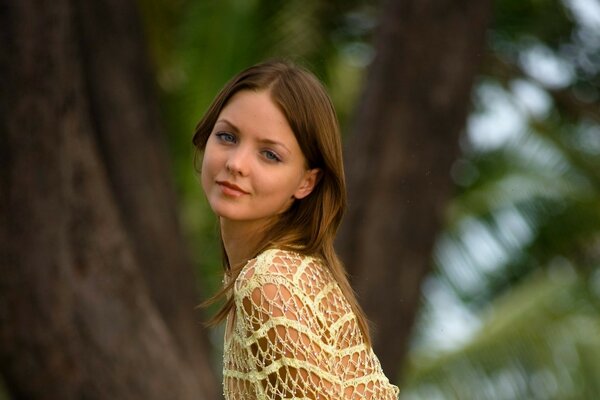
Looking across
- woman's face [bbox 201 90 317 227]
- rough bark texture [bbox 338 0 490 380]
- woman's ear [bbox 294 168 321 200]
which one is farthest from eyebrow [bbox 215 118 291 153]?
rough bark texture [bbox 338 0 490 380]

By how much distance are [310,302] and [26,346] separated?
2851 millimetres

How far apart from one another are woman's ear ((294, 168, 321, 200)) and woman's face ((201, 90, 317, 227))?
0.06 m

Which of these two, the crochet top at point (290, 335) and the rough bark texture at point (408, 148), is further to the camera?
the rough bark texture at point (408, 148)

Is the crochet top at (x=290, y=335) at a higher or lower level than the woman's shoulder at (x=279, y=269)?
lower

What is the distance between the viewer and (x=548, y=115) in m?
11.4

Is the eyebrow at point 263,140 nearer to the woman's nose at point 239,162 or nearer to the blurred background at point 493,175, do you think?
the woman's nose at point 239,162

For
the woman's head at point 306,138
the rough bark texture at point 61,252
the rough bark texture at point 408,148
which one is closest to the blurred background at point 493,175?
the rough bark texture at point 408,148

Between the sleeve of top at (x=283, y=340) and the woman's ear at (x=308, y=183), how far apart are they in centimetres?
34

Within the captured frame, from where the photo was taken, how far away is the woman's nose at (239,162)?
3086mm

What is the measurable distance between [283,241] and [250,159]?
22cm

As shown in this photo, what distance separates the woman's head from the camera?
314 cm

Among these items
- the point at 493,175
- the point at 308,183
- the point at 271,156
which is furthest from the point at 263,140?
the point at 493,175

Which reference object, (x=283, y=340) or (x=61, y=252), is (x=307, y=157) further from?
(x=61, y=252)

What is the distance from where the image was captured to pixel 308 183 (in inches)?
128
